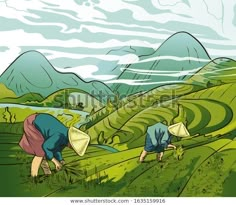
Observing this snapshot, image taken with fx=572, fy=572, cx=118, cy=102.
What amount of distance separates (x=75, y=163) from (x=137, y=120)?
0.41 m

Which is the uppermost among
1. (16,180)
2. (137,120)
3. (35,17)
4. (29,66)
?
(35,17)

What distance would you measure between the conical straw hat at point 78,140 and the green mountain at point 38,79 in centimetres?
23

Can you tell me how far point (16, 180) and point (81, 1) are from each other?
103 cm

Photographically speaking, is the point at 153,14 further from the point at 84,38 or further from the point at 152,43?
the point at 84,38

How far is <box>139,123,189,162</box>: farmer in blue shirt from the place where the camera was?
310cm

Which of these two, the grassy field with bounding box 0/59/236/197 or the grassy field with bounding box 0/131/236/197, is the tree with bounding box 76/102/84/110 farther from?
the grassy field with bounding box 0/131/236/197

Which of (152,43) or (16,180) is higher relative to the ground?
(152,43)

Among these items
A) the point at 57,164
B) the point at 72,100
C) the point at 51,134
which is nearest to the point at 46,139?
the point at 51,134

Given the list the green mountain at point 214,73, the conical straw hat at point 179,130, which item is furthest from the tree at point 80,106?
the green mountain at point 214,73

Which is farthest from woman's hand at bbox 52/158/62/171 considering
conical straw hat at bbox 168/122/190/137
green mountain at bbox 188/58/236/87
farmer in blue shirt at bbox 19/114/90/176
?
green mountain at bbox 188/58/236/87

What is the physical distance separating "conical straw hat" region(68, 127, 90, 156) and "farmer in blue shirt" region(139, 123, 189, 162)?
0.31m

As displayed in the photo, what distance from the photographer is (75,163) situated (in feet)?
10.2

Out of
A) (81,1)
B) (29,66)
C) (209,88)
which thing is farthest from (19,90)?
(209,88)

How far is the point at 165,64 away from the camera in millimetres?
3102
